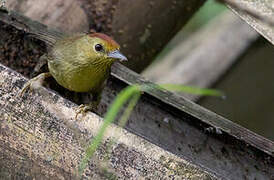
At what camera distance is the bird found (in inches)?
119

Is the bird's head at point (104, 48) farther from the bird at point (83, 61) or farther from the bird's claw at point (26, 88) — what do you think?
the bird's claw at point (26, 88)

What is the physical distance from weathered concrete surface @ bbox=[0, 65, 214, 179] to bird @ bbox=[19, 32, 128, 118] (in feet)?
2.90

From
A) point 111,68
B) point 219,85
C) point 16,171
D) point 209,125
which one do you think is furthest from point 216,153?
point 219,85

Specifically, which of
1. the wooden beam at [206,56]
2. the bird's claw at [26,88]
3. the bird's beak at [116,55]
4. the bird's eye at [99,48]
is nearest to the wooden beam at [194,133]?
the bird's beak at [116,55]

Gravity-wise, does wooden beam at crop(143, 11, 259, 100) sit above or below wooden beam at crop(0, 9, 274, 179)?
below

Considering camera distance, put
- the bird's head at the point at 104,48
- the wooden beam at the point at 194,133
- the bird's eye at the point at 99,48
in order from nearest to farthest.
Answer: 1. the wooden beam at the point at 194,133
2. the bird's head at the point at 104,48
3. the bird's eye at the point at 99,48

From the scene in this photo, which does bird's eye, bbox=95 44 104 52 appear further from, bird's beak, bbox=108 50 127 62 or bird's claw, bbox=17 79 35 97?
bird's claw, bbox=17 79 35 97

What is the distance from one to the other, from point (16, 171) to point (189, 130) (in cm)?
88

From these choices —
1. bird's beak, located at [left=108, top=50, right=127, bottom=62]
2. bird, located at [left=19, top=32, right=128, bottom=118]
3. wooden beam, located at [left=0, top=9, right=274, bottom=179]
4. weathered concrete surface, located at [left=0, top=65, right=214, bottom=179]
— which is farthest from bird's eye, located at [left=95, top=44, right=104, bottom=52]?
weathered concrete surface, located at [left=0, top=65, right=214, bottom=179]

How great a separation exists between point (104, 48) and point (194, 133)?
0.77m

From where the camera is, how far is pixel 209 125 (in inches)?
99.3

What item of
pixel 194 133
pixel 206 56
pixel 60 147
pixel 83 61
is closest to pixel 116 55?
pixel 83 61

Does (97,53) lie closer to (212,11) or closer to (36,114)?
(36,114)

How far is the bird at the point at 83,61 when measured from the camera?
3025 mm
